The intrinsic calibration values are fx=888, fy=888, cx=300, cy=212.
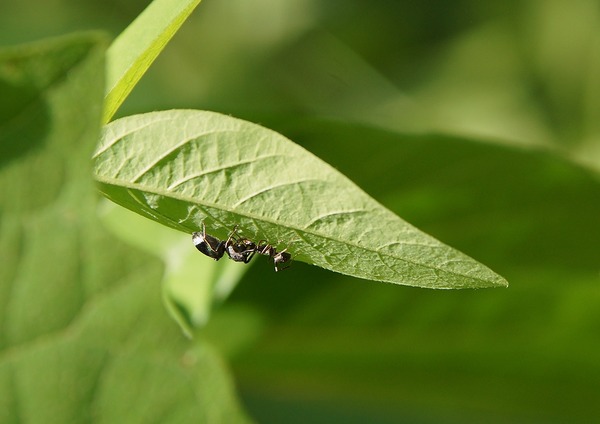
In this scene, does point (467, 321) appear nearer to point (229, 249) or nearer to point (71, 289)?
point (229, 249)

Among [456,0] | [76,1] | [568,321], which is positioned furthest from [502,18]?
[568,321]

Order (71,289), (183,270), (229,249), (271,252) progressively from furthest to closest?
(183,270) → (229,249) → (271,252) → (71,289)

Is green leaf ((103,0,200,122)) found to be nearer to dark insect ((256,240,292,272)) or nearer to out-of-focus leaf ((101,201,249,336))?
dark insect ((256,240,292,272))

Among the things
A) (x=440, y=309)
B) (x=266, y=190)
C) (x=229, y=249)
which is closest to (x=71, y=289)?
(x=266, y=190)

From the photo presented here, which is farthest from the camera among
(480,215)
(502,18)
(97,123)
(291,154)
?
(502,18)

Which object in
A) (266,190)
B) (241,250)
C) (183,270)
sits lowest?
(183,270)

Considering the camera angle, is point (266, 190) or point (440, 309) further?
point (440, 309)

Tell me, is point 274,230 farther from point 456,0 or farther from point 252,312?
point 456,0
